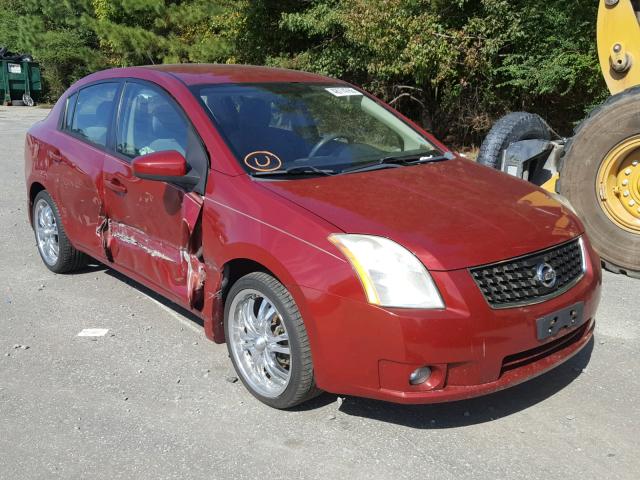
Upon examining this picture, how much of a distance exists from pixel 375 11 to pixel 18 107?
64.8 feet

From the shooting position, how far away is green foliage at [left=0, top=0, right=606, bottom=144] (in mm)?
10273

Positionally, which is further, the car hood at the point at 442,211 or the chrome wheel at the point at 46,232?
the chrome wheel at the point at 46,232

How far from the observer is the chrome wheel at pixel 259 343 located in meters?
3.59

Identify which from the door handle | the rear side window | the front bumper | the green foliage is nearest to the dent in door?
the door handle

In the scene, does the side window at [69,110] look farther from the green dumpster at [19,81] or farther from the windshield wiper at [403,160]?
the green dumpster at [19,81]

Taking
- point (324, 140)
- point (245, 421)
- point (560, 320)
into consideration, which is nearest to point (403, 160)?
point (324, 140)

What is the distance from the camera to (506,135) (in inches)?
259

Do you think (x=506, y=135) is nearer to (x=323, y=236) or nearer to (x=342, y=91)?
(x=342, y=91)

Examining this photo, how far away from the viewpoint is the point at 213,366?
4160 millimetres

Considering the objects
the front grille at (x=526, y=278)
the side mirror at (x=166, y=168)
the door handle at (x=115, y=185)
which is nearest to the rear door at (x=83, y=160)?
the door handle at (x=115, y=185)

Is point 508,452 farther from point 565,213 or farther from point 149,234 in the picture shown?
point 149,234

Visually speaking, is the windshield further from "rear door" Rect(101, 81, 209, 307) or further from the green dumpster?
the green dumpster

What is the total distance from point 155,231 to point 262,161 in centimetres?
89

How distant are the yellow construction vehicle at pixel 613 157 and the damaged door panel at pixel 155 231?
273 centimetres
